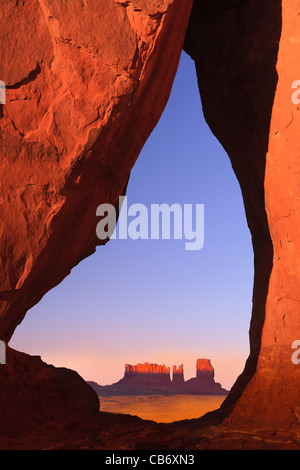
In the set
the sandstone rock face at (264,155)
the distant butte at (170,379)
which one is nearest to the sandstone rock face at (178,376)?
the distant butte at (170,379)

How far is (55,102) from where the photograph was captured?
15.7 ft

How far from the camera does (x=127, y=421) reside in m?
5.67

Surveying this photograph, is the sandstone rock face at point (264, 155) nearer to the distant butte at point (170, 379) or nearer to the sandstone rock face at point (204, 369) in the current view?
the distant butte at point (170, 379)

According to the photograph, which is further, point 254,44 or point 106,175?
point 254,44

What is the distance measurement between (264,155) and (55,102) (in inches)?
116

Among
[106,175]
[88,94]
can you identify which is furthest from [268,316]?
[88,94]

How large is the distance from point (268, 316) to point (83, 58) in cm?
392

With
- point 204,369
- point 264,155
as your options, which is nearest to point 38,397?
point 264,155

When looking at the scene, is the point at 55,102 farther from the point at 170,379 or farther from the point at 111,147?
the point at 170,379

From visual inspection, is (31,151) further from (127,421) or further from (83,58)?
(127,421)

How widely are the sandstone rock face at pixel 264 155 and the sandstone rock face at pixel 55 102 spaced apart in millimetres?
1843

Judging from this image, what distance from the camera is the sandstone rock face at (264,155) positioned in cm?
573

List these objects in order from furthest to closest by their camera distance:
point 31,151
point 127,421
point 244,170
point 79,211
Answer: point 244,170 → point 127,421 → point 79,211 → point 31,151

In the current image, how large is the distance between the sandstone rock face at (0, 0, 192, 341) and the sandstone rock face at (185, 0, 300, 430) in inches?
72.6
